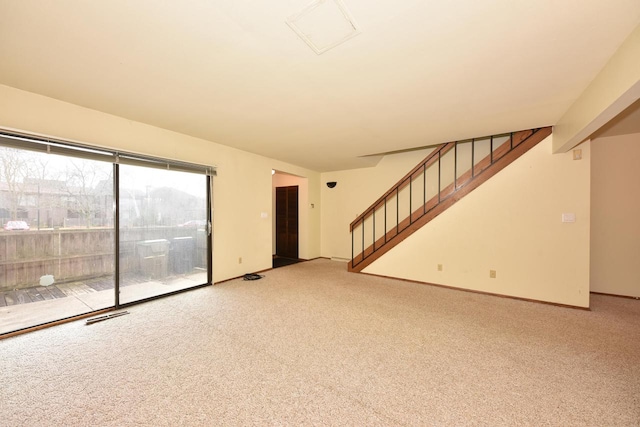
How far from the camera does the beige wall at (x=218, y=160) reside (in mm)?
2428

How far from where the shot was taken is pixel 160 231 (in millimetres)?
3484

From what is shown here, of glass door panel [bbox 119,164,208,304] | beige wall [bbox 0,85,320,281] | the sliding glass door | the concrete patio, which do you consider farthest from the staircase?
the concrete patio

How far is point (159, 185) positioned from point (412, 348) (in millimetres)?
3751

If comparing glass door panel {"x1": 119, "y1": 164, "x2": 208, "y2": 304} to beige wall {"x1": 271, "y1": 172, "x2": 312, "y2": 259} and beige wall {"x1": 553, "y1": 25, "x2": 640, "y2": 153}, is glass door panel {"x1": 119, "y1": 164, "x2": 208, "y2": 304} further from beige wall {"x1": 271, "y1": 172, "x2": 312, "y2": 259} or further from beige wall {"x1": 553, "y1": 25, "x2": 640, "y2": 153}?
beige wall {"x1": 553, "y1": 25, "x2": 640, "y2": 153}

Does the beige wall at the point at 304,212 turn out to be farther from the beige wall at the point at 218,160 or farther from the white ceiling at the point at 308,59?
the white ceiling at the point at 308,59

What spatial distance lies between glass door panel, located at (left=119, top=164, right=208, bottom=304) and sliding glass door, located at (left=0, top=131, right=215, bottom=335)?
13 mm

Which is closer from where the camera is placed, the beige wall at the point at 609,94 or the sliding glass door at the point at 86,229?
the beige wall at the point at 609,94

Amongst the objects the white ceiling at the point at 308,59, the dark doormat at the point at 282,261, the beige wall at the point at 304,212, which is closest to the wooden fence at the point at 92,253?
the white ceiling at the point at 308,59

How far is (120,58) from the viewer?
1848 mm

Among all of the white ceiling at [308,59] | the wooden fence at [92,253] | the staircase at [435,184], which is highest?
the white ceiling at [308,59]

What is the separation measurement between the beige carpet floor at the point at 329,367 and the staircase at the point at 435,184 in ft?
5.49

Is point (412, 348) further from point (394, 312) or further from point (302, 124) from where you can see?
point (302, 124)

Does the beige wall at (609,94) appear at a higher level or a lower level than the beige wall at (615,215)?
higher

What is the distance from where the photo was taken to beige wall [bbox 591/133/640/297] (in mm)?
3562
